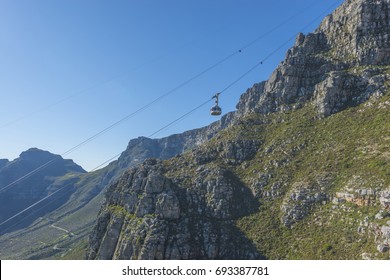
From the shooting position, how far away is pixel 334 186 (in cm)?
5722

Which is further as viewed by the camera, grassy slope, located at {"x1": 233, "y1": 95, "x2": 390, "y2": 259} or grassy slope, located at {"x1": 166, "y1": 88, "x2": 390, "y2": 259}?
grassy slope, located at {"x1": 166, "y1": 88, "x2": 390, "y2": 259}

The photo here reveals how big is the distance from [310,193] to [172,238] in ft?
88.4

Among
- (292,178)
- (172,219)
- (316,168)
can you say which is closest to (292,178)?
(292,178)

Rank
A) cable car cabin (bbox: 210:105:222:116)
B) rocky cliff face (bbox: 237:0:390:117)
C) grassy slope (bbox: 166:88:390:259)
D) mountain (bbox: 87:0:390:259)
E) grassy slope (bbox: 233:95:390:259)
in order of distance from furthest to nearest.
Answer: rocky cliff face (bbox: 237:0:390:117)
cable car cabin (bbox: 210:105:222:116)
mountain (bbox: 87:0:390:259)
grassy slope (bbox: 166:88:390:259)
grassy slope (bbox: 233:95:390:259)

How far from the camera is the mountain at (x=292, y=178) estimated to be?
51.8 m

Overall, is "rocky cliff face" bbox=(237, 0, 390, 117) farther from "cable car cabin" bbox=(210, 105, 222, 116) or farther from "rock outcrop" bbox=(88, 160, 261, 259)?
"cable car cabin" bbox=(210, 105, 222, 116)

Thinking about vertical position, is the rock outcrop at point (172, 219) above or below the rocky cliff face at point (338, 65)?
below

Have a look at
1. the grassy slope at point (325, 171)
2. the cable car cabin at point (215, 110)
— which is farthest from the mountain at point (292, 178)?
the cable car cabin at point (215, 110)

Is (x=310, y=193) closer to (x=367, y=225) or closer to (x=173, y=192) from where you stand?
(x=367, y=225)

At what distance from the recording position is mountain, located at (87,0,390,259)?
5184 centimetres

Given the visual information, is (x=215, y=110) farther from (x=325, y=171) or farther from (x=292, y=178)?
(x=325, y=171)

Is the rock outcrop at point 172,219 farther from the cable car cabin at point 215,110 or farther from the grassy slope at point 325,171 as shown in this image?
the cable car cabin at point 215,110

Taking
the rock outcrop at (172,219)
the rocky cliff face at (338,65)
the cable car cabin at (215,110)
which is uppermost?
the rocky cliff face at (338,65)

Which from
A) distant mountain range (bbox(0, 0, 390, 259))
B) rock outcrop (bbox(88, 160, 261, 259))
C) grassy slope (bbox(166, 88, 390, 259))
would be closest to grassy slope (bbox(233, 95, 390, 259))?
grassy slope (bbox(166, 88, 390, 259))
